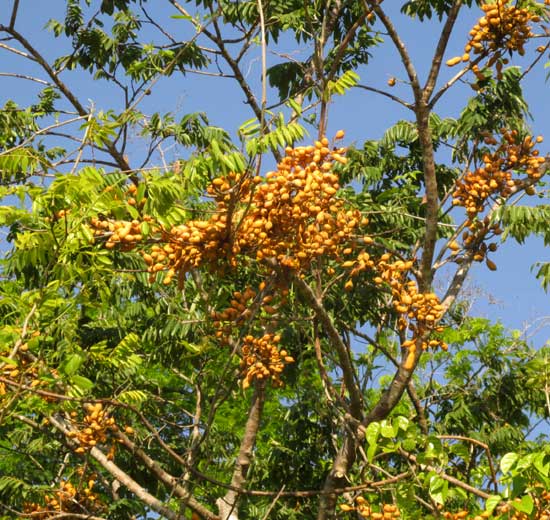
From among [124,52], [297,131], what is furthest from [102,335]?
[297,131]

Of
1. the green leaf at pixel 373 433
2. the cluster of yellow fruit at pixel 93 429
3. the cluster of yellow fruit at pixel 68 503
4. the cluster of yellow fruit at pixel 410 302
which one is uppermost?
the cluster of yellow fruit at pixel 410 302

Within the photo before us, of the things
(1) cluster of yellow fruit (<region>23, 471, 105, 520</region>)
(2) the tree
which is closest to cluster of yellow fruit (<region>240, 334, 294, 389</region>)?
(2) the tree

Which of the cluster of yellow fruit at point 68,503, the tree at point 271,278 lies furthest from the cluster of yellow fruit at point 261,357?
the cluster of yellow fruit at point 68,503

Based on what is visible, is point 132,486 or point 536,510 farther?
point 132,486

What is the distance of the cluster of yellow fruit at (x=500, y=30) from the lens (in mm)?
4797

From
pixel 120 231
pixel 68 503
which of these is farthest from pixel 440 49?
pixel 68 503

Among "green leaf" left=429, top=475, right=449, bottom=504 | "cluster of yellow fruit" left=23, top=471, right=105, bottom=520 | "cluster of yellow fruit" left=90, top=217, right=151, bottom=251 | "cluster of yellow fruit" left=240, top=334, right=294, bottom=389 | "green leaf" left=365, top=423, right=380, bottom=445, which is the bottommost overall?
"green leaf" left=429, top=475, right=449, bottom=504

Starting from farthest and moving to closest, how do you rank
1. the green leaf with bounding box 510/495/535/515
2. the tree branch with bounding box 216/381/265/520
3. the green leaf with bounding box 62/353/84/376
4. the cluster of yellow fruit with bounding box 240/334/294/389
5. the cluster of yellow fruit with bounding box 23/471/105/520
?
the cluster of yellow fruit with bounding box 23/471/105/520, the tree branch with bounding box 216/381/265/520, the cluster of yellow fruit with bounding box 240/334/294/389, the green leaf with bounding box 62/353/84/376, the green leaf with bounding box 510/495/535/515

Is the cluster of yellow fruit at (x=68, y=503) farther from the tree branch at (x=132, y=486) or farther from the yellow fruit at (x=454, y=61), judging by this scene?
the yellow fruit at (x=454, y=61)

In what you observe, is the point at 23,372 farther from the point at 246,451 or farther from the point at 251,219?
the point at 246,451

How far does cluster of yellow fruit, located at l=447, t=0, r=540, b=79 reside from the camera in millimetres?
4797

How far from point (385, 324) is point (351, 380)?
2.55 meters

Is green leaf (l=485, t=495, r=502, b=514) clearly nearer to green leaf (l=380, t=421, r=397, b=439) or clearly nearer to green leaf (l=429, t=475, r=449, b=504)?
green leaf (l=429, t=475, r=449, b=504)

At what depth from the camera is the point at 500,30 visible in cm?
482
